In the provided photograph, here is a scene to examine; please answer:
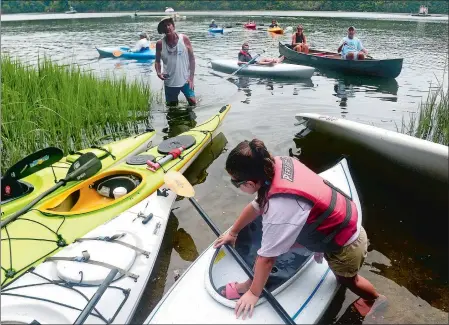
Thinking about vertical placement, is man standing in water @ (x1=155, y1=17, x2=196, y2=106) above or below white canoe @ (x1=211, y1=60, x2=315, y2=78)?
above

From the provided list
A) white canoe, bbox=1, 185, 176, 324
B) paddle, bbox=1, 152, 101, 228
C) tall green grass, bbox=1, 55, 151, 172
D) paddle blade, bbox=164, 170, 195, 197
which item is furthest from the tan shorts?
tall green grass, bbox=1, 55, 151, 172

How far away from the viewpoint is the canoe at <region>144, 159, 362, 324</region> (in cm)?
240

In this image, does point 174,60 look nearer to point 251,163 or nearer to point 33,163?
point 33,163

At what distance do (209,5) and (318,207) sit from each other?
59708 mm

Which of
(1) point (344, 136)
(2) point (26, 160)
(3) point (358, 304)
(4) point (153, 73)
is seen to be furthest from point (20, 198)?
(4) point (153, 73)

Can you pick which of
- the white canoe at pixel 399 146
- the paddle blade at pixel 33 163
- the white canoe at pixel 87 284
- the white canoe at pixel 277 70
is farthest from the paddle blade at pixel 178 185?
the white canoe at pixel 277 70

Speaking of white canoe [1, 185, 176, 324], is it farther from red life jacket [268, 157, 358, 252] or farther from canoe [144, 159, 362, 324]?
red life jacket [268, 157, 358, 252]

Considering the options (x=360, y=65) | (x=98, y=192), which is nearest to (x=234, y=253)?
(x=98, y=192)

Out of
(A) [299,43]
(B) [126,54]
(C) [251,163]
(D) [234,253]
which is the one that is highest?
(A) [299,43]

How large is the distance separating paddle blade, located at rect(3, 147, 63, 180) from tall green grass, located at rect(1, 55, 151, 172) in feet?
2.95

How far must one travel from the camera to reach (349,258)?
98.7 inches

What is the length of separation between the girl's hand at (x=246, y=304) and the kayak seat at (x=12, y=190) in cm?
256

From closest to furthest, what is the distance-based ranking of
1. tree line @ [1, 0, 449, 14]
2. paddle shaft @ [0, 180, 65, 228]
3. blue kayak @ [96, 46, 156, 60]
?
paddle shaft @ [0, 180, 65, 228]
blue kayak @ [96, 46, 156, 60]
tree line @ [1, 0, 449, 14]

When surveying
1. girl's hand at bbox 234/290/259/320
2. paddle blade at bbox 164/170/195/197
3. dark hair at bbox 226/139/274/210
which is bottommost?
girl's hand at bbox 234/290/259/320
